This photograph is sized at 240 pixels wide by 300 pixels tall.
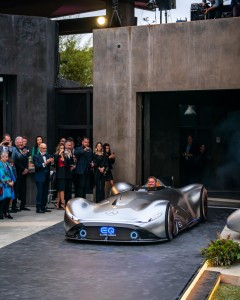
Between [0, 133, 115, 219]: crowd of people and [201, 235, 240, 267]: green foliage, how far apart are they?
20.0 feet

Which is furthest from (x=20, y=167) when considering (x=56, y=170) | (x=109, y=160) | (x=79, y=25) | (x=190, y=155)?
(x=79, y=25)

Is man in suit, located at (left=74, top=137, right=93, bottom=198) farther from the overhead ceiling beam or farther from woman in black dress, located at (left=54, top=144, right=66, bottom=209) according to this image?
the overhead ceiling beam

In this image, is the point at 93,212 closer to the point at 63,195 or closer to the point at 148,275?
the point at 148,275

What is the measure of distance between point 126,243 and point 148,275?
2364 mm

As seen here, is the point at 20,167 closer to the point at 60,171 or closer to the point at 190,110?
the point at 60,171

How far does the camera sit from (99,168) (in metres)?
16.0

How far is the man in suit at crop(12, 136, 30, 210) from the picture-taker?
1511cm

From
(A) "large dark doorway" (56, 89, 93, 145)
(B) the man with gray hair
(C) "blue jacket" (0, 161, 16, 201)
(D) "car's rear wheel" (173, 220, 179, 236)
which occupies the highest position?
(B) the man with gray hair

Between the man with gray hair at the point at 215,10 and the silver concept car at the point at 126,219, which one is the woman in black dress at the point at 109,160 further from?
the man with gray hair at the point at 215,10

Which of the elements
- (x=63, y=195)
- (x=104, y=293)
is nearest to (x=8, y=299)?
(x=104, y=293)

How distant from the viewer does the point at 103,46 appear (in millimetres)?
17656

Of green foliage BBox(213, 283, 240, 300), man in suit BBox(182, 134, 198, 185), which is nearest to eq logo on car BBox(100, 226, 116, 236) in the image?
green foliage BBox(213, 283, 240, 300)

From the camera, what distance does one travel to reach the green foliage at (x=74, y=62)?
40812 mm

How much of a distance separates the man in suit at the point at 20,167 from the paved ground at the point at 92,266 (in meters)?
2.57
